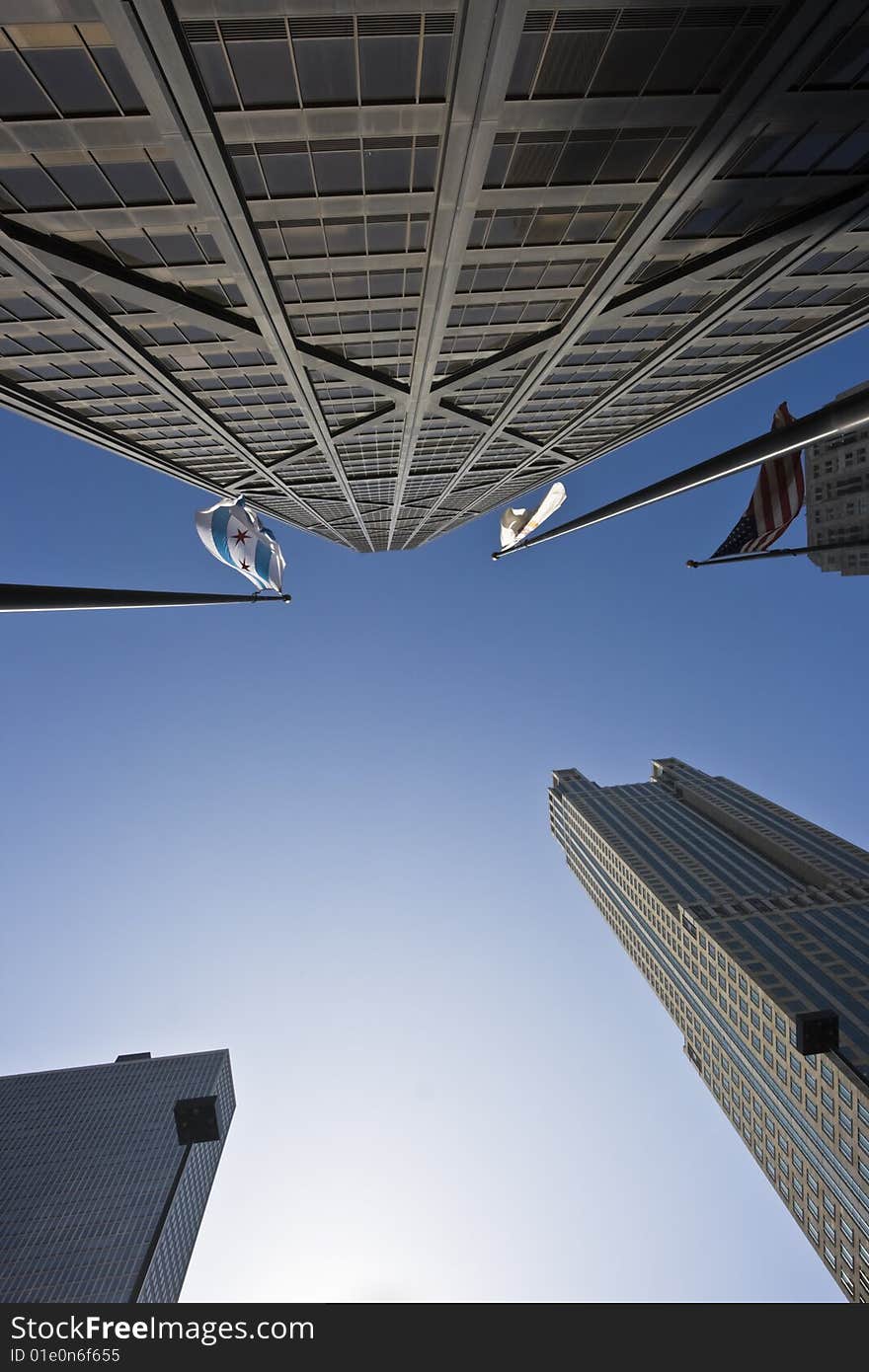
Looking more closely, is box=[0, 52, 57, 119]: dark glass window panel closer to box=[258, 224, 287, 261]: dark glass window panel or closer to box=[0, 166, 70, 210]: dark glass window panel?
box=[0, 166, 70, 210]: dark glass window panel

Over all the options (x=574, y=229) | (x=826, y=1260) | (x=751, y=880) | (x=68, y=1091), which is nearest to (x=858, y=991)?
(x=826, y=1260)

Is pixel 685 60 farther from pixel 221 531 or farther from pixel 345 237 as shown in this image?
pixel 221 531

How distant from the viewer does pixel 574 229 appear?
63.8 feet

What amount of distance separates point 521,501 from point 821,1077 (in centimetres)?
7167

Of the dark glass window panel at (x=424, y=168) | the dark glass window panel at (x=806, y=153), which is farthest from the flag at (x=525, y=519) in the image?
the dark glass window panel at (x=424, y=168)

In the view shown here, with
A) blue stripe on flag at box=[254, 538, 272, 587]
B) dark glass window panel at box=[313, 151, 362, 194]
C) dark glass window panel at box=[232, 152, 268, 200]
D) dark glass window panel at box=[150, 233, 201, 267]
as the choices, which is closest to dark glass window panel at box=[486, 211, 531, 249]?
dark glass window panel at box=[313, 151, 362, 194]

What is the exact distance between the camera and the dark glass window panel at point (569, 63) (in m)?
12.6

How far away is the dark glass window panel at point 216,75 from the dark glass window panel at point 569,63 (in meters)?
6.58

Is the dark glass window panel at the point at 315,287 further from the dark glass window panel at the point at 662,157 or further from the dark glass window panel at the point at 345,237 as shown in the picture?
the dark glass window panel at the point at 662,157

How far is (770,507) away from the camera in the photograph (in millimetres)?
14242

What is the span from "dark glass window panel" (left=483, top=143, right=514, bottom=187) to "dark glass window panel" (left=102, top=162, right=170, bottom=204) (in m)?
8.49

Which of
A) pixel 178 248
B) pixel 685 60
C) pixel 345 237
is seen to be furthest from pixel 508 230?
pixel 178 248

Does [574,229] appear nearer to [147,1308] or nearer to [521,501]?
[147,1308]

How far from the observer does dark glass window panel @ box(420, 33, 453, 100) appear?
12289mm
